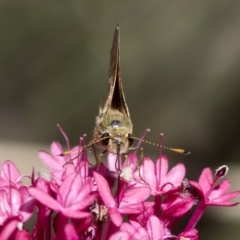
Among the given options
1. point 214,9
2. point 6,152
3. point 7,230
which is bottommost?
point 7,230

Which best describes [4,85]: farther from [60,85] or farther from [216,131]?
[216,131]

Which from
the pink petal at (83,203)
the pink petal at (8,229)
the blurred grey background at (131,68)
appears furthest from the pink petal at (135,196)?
the blurred grey background at (131,68)

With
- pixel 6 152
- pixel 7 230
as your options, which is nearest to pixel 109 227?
pixel 7 230

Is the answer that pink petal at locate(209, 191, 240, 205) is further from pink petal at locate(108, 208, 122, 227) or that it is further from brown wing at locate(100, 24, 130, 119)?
brown wing at locate(100, 24, 130, 119)

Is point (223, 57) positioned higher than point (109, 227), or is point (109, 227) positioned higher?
point (223, 57)

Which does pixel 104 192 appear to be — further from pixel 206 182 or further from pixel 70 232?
pixel 206 182

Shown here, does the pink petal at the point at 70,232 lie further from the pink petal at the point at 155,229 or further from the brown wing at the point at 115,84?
the brown wing at the point at 115,84

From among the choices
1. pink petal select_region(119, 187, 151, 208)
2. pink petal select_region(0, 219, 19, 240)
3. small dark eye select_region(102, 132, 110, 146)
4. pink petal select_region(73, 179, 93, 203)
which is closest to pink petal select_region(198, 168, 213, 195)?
pink petal select_region(119, 187, 151, 208)

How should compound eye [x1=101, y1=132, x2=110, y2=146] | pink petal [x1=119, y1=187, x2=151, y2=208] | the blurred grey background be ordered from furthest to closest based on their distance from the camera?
the blurred grey background → compound eye [x1=101, y1=132, x2=110, y2=146] → pink petal [x1=119, y1=187, x2=151, y2=208]
